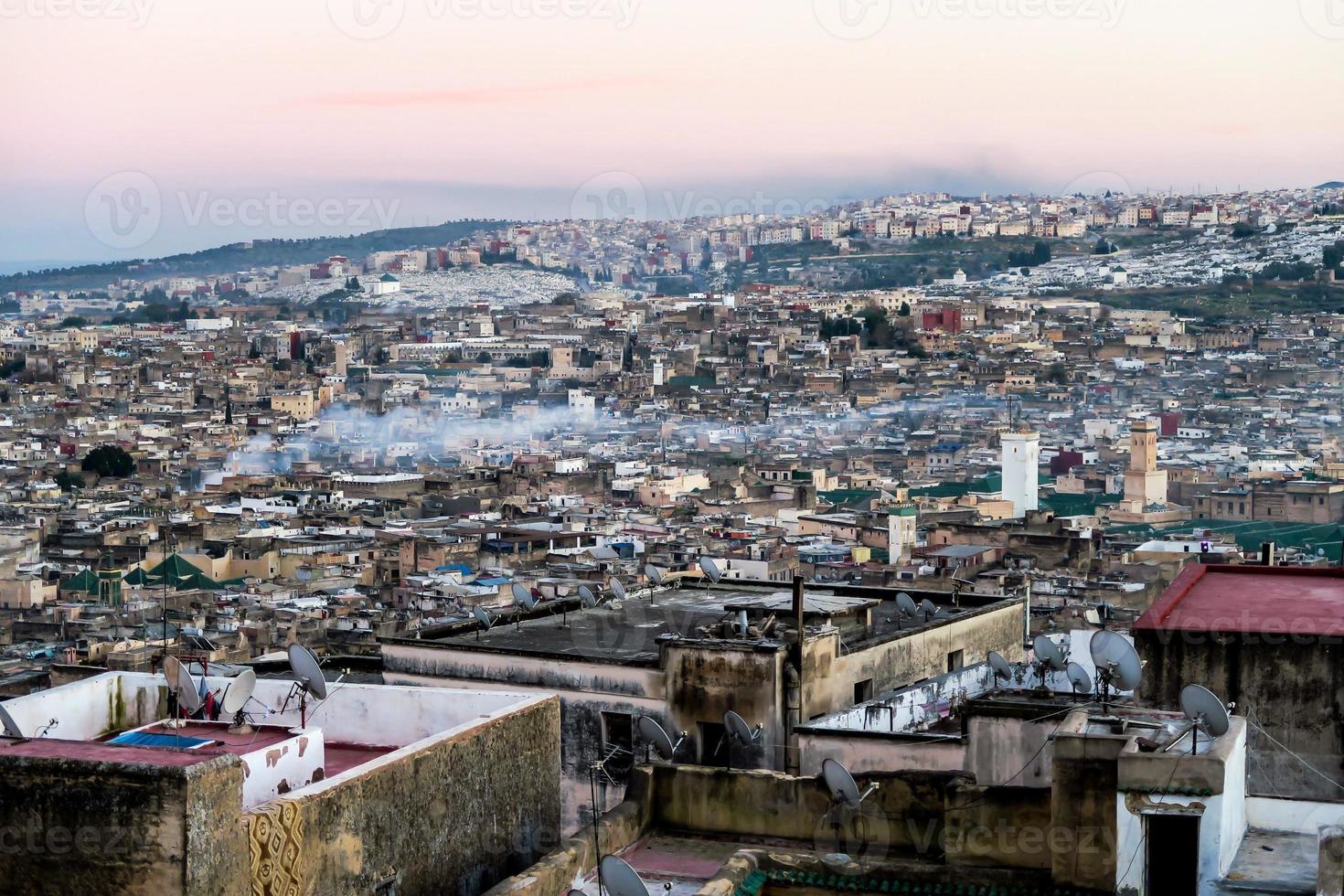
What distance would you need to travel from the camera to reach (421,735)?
4879 millimetres

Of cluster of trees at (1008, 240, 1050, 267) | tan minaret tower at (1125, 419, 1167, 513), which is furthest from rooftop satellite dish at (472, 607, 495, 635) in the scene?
cluster of trees at (1008, 240, 1050, 267)

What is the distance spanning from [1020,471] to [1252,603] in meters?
30.0

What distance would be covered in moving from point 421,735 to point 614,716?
1626 millimetres

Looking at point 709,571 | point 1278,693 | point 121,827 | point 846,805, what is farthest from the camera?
point 709,571

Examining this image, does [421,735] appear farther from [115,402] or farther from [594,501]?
[115,402]

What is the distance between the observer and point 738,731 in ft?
18.6

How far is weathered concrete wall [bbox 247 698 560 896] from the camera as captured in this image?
3.89 metres

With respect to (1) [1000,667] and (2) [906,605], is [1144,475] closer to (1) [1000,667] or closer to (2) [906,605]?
(2) [906,605]

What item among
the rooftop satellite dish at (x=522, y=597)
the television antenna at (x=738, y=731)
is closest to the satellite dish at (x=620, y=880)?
the television antenna at (x=738, y=731)

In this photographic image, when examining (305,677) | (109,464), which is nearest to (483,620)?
(305,677)

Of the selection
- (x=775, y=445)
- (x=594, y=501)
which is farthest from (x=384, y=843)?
(x=775, y=445)

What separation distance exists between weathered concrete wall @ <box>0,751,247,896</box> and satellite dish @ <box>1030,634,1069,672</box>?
2.40 m

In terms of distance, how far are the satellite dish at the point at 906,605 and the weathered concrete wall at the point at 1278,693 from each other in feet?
8.17

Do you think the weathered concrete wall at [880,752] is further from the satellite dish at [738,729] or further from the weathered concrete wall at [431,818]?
the weathered concrete wall at [431,818]
